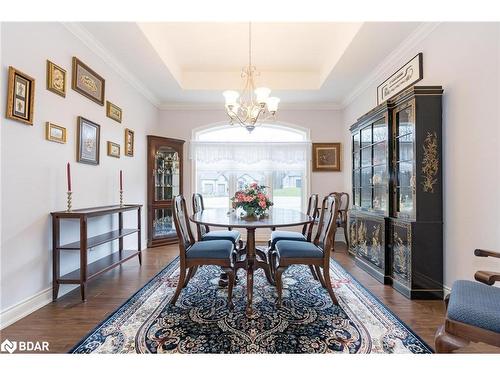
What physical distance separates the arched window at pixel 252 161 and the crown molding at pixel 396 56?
1390 mm

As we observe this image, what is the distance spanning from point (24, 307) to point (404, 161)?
140 inches

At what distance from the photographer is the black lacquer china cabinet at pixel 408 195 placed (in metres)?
2.41

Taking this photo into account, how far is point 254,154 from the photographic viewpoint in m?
5.10

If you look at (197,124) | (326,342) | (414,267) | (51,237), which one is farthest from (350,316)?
(197,124)

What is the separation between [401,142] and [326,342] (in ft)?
6.70

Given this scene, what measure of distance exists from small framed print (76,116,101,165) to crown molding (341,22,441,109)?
361 centimetres

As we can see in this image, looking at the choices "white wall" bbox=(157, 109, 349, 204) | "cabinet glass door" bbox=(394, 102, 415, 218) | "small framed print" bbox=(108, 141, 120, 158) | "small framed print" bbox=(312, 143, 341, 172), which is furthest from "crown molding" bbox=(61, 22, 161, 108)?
"cabinet glass door" bbox=(394, 102, 415, 218)

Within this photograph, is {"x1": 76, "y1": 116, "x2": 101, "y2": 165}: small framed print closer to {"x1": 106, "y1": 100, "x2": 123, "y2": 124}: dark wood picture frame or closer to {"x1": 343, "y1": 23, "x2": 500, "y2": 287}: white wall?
{"x1": 106, "y1": 100, "x2": 123, "y2": 124}: dark wood picture frame

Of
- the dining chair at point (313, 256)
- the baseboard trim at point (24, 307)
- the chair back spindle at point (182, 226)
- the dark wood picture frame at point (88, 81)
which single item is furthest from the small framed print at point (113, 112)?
the dining chair at point (313, 256)

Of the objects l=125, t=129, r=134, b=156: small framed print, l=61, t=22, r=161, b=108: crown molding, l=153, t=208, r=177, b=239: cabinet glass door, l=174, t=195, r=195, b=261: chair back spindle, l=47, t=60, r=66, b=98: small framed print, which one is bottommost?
l=153, t=208, r=177, b=239: cabinet glass door

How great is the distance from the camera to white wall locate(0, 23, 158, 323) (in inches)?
76.9

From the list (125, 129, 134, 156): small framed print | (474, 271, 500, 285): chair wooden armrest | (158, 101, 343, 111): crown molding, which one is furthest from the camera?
(158, 101, 343, 111): crown molding
